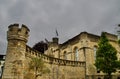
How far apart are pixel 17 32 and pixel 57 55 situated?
87.9 feet

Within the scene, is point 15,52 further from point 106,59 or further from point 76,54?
point 76,54

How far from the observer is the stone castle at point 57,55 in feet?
55.9

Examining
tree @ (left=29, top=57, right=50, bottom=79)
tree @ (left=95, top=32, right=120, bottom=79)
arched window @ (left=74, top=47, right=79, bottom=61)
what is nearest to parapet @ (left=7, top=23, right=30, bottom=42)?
tree @ (left=29, top=57, right=50, bottom=79)

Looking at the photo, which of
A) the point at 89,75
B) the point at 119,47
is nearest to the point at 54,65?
the point at 89,75

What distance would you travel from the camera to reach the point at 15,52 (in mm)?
17234

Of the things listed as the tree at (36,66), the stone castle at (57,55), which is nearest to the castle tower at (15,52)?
the stone castle at (57,55)

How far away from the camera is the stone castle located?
17031 millimetres

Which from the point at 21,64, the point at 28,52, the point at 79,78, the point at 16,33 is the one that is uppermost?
the point at 16,33

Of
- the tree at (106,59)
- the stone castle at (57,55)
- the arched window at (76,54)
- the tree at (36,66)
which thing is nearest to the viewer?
the stone castle at (57,55)

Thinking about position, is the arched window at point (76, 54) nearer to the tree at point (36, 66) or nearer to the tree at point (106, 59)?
the tree at point (106, 59)

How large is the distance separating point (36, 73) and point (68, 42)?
2172 cm

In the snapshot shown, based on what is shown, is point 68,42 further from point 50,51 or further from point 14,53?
point 14,53

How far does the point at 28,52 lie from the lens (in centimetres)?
1936

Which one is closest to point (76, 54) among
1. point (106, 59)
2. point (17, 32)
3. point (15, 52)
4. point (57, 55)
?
point (57, 55)
